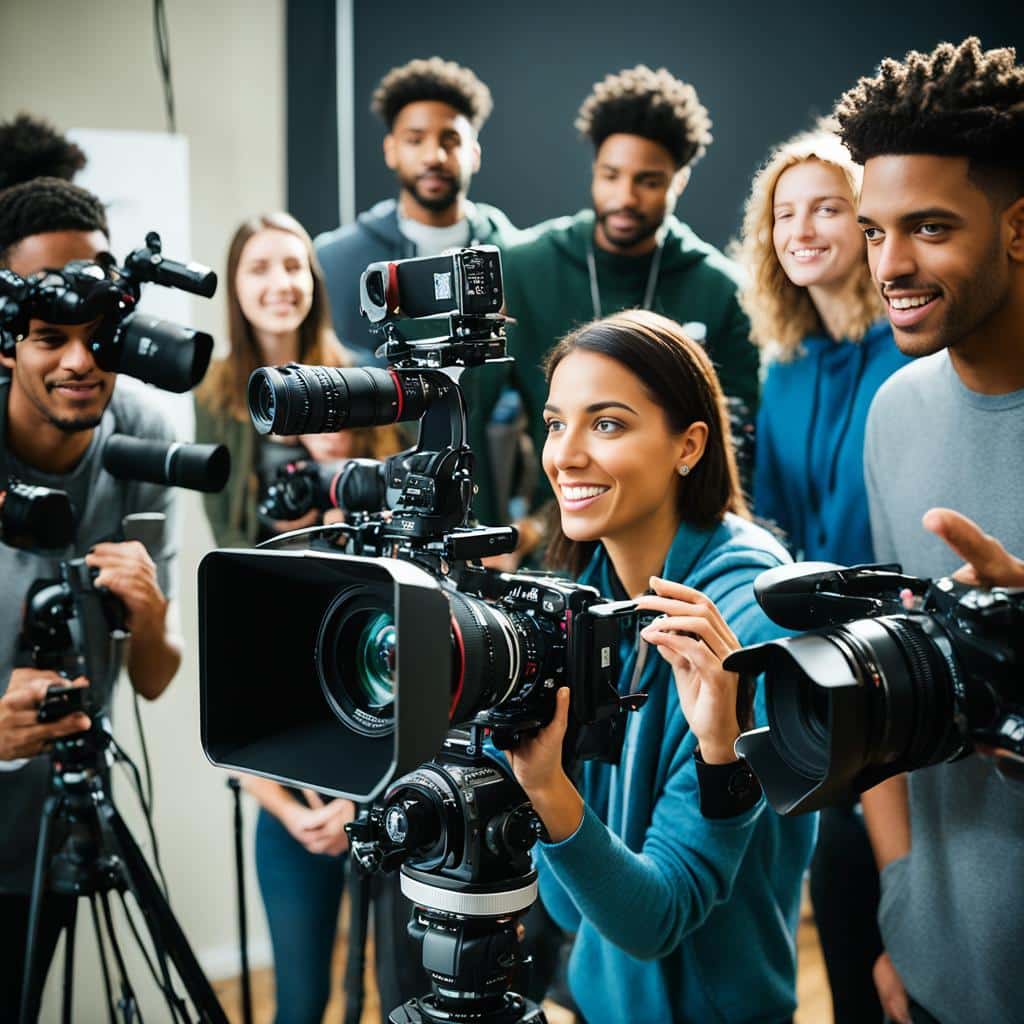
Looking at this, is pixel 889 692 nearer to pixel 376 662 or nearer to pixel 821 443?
pixel 376 662

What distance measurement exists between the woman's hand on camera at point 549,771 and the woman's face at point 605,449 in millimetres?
297

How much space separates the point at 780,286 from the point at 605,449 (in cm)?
34

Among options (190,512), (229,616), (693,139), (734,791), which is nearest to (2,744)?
(229,616)

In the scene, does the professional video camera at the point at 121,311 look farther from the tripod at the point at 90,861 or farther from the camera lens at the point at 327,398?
the tripod at the point at 90,861

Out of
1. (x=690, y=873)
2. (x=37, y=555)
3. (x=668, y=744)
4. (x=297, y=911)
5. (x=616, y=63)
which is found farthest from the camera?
(x=616, y=63)

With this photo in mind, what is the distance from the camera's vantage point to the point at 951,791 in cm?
130

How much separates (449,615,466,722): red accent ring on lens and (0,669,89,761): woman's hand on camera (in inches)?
25.2

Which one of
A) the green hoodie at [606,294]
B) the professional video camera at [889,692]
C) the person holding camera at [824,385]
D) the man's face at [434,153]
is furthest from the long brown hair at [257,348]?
the professional video camera at [889,692]

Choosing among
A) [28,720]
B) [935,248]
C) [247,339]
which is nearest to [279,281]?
[247,339]

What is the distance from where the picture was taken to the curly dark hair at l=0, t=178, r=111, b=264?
1.55 m

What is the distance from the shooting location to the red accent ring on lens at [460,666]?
1.02 metres

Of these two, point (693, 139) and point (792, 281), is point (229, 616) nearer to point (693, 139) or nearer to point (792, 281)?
point (792, 281)

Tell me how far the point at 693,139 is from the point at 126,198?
1002 mm

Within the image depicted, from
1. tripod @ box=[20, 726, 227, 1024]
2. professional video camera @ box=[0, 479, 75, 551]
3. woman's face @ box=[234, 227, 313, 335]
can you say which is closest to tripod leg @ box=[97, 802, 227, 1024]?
tripod @ box=[20, 726, 227, 1024]
